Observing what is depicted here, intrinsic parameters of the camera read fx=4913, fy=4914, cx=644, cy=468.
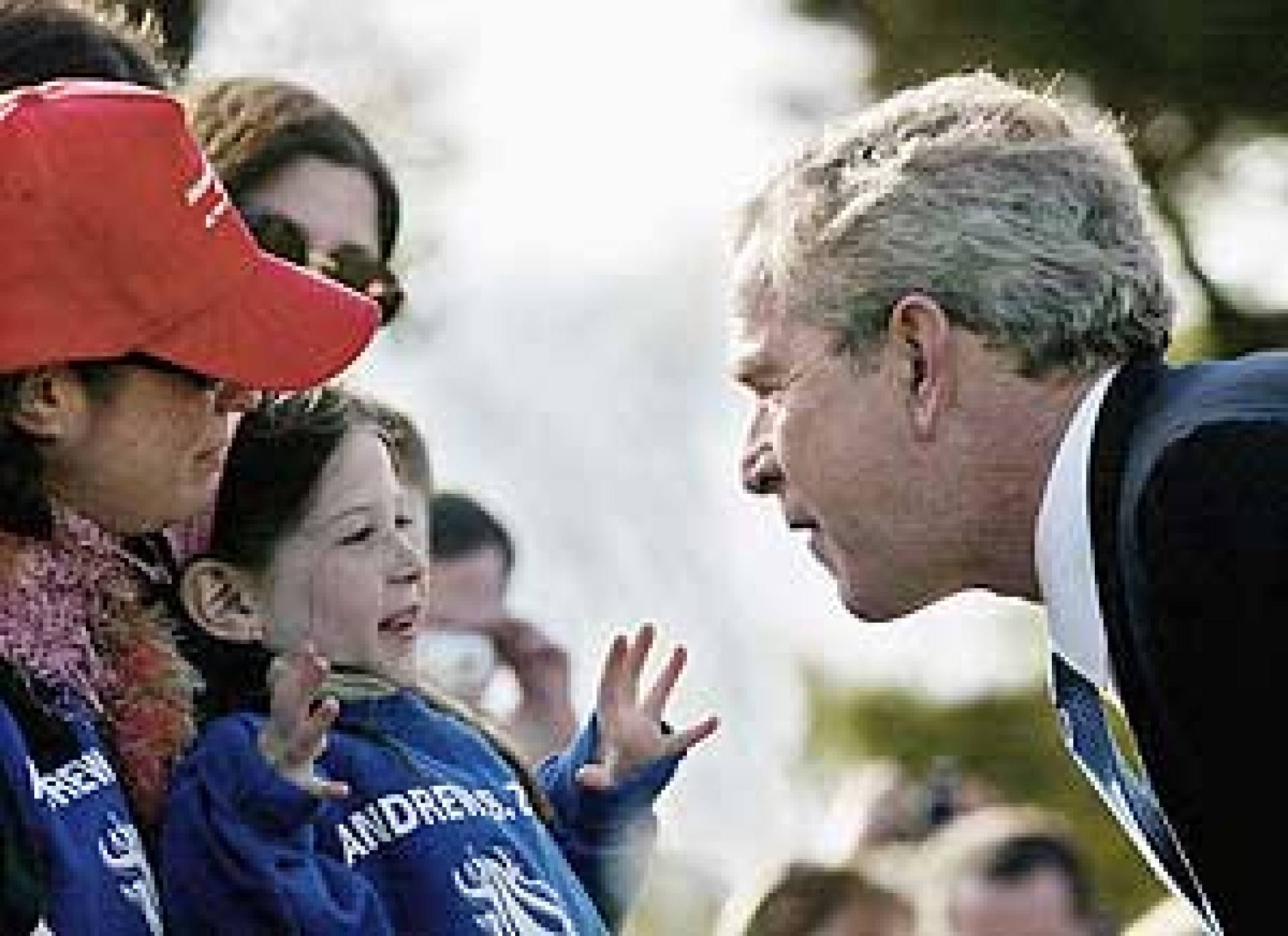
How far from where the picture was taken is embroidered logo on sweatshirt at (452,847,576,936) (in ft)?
14.5

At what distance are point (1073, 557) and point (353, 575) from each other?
2.60 feet

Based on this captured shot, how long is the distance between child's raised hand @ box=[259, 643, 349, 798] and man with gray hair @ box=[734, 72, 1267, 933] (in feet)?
1.47

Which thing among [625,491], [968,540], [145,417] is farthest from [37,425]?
[625,491]

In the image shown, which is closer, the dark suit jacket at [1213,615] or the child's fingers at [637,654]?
the dark suit jacket at [1213,615]

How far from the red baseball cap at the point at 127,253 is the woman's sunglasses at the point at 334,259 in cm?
52

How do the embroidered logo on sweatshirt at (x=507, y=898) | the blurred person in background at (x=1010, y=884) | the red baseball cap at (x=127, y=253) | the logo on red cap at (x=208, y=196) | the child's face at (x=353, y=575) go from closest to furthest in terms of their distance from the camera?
1. the red baseball cap at (x=127, y=253)
2. the logo on red cap at (x=208, y=196)
3. the embroidered logo on sweatshirt at (x=507, y=898)
4. the child's face at (x=353, y=575)
5. the blurred person in background at (x=1010, y=884)

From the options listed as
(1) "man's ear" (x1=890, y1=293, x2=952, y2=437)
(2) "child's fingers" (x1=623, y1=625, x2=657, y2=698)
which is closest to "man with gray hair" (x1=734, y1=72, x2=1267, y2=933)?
(1) "man's ear" (x1=890, y1=293, x2=952, y2=437)

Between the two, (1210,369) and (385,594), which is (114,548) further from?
(1210,369)

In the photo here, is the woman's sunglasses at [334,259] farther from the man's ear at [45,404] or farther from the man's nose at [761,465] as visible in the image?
the man's ear at [45,404]

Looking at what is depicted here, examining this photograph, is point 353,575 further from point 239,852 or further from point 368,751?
point 239,852

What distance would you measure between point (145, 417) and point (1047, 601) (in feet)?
2.55

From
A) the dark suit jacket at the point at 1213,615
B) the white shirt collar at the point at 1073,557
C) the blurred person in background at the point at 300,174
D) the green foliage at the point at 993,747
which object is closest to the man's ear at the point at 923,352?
the white shirt collar at the point at 1073,557

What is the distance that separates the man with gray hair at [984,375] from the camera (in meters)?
4.07

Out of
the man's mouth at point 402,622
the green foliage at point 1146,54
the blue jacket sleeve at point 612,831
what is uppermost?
the man's mouth at point 402,622
